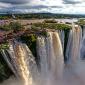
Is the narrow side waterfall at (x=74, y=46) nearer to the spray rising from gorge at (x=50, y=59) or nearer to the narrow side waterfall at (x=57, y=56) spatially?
the spray rising from gorge at (x=50, y=59)

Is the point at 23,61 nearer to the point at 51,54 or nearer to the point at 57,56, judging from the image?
the point at 51,54

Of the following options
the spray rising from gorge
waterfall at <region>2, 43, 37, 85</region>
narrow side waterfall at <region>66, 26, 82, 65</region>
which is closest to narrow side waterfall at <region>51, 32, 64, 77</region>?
the spray rising from gorge

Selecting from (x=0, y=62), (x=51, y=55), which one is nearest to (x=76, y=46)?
(x=51, y=55)

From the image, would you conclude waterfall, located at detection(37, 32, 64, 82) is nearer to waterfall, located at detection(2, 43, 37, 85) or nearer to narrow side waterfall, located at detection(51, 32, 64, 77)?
narrow side waterfall, located at detection(51, 32, 64, 77)

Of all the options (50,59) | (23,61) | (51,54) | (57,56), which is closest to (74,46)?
(57,56)

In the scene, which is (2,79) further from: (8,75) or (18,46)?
(18,46)
